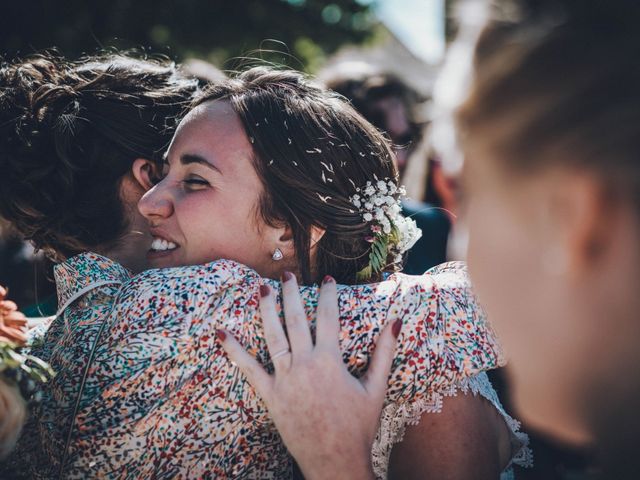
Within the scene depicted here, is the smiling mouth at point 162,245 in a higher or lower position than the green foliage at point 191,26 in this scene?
lower

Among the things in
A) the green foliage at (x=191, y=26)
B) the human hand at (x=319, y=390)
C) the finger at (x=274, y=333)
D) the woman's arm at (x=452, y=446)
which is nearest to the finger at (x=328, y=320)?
the human hand at (x=319, y=390)

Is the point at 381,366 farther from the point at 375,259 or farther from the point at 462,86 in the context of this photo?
the point at 462,86

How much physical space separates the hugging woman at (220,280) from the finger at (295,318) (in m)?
0.03

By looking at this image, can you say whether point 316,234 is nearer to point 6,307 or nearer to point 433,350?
point 433,350

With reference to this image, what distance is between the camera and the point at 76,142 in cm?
262

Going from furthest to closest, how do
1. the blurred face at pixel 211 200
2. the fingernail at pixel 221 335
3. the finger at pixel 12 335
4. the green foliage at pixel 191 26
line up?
the green foliage at pixel 191 26 < the blurred face at pixel 211 200 < the fingernail at pixel 221 335 < the finger at pixel 12 335

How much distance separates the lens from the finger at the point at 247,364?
5.69 feet

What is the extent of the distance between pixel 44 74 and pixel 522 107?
8.18 ft

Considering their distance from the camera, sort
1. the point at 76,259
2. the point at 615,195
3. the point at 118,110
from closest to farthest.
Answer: the point at 615,195
the point at 76,259
the point at 118,110

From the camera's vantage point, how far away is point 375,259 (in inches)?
94.6

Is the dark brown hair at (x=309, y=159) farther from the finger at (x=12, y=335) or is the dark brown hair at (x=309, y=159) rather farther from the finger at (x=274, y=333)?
the finger at (x=12, y=335)

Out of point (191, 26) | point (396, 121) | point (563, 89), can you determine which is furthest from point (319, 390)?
point (191, 26)

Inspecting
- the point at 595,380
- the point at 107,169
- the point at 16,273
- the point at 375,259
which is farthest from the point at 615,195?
the point at 16,273

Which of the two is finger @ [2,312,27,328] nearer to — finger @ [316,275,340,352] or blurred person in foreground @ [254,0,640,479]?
finger @ [316,275,340,352]
